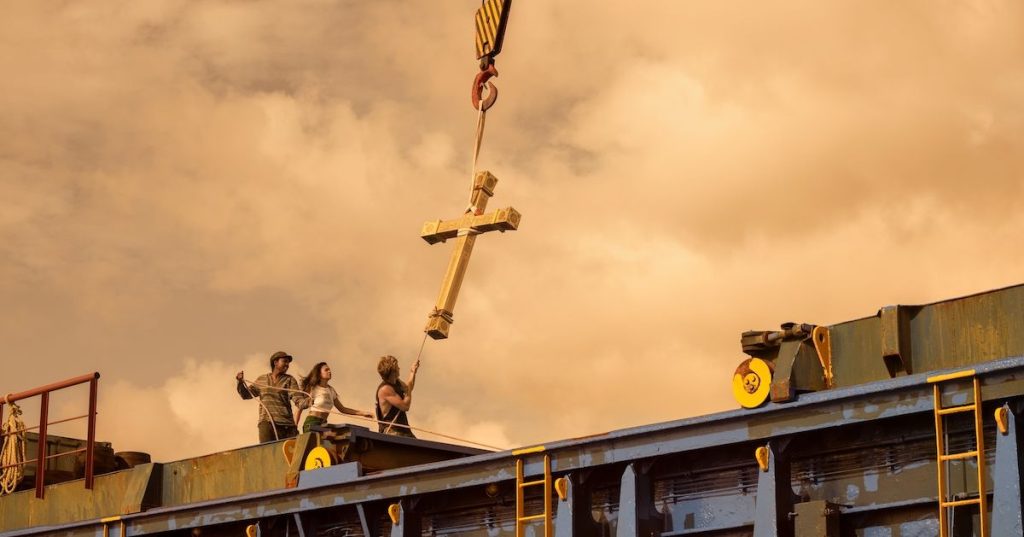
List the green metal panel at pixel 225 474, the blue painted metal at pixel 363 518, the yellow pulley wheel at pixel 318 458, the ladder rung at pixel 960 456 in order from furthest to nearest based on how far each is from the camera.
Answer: the green metal panel at pixel 225 474
the yellow pulley wheel at pixel 318 458
the blue painted metal at pixel 363 518
the ladder rung at pixel 960 456

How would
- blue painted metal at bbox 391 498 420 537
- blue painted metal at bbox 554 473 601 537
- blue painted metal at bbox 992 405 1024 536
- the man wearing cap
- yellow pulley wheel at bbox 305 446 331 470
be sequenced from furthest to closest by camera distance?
1. the man wearing cap
2. yellow pulley wheel at bbox 305 446 331 470
3. blue painted metal at bbox 391 498 420 537
4. blue painted metal at bbox 554 473 601 537
5. blue painted metal at bbox 992 405 1024 536

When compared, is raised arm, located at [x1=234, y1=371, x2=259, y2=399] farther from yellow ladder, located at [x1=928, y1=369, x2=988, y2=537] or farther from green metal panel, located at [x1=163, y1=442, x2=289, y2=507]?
yellow ladder, located at [x1=928, y1=369, x2=988, y2=537]

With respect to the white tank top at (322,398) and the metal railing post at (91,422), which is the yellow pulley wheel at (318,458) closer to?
the white tank top at (322,398)

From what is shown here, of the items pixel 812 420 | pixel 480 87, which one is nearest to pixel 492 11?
pixel 480 87

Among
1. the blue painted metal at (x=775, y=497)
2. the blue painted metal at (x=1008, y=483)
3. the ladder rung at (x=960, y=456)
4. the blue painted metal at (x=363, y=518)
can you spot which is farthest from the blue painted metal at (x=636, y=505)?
the blue painted metal at (x=363, y=518)

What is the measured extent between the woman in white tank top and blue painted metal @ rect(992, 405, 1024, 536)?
7934 millimetres

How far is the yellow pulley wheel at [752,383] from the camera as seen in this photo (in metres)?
11.4

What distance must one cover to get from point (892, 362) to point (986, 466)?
1021 millimetres

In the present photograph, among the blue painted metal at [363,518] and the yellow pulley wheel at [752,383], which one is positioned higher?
the yellow pulley wheel at [752,383]

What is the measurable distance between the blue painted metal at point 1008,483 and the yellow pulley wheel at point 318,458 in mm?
6674

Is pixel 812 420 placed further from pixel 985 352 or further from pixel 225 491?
pixel 225 491

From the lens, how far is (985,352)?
10711 millimetres

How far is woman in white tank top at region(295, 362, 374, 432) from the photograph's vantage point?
1673 cm

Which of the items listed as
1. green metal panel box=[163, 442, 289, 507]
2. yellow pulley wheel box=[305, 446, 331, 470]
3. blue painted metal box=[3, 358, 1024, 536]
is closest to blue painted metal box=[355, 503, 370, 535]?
blue painted metal box=[3, 358, 1024, 536]
